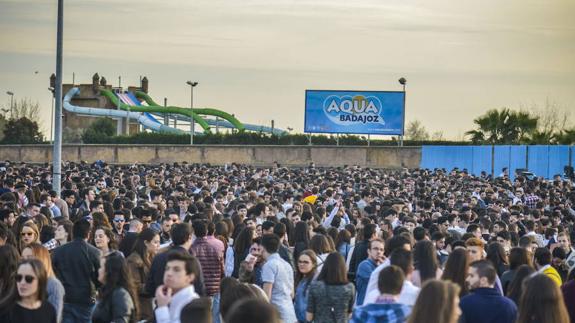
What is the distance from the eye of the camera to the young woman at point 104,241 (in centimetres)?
1436

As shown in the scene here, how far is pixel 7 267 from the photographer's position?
11.0m

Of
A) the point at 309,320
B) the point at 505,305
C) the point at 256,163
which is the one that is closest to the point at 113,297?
the point at 309,320

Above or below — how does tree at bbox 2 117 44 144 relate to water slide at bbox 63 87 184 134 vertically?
below

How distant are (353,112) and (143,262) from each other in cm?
6744

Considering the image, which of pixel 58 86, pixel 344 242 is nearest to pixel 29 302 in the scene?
pixel 344 242

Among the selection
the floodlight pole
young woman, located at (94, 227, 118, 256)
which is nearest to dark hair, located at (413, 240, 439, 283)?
young woman, located at (94, 227, 118, 256)

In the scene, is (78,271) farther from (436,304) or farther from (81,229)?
(436,304)

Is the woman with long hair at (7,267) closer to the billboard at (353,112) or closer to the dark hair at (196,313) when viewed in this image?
the dark hair at (196,313)

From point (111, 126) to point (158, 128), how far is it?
7.17 m

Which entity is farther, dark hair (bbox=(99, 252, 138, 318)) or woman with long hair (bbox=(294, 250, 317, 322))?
woman with long hair (bbox=(294, 250, 317, 322))

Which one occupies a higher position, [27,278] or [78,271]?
[27,278]

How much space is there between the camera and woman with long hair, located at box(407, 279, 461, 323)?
24.8ft

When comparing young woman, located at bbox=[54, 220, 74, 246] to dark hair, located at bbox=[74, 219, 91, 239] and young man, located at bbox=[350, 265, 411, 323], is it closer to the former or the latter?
dark hair, located at bbox=[74, 219, 91, 239]

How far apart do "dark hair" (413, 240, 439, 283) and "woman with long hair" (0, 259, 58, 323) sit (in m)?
3.41
